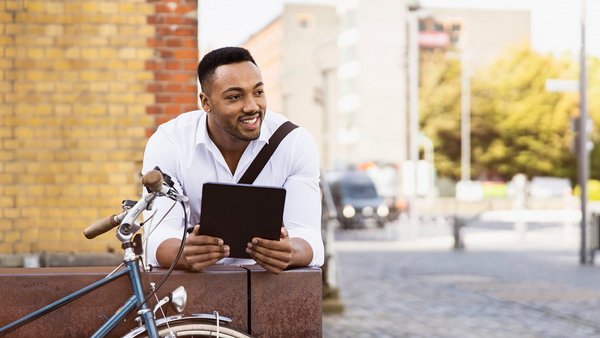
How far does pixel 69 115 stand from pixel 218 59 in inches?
145

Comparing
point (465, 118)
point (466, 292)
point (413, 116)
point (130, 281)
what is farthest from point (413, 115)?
point (465, 118)

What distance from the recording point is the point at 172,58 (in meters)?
7.20

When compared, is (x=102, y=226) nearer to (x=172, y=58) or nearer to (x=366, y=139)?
(x=172, y=58)

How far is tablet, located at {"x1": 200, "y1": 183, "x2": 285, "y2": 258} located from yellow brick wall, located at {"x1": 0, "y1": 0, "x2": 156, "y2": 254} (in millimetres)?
3677

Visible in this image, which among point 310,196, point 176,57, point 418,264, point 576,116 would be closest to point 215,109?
point 310,196

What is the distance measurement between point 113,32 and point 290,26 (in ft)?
298

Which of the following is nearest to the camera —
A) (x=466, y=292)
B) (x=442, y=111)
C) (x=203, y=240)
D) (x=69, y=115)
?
(x=203, y=240)

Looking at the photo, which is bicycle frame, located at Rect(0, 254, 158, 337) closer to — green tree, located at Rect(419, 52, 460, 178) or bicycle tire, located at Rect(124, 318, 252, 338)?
bicycle tire, located at Rect(124, 318, 252, 338)

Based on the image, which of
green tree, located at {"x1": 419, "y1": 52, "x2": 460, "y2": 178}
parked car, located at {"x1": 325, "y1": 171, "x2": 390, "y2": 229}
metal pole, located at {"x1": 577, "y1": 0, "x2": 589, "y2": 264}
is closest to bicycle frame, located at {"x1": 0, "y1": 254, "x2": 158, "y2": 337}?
metal pole, located at {"x1": 577, "y1": 0, "x2": 589, "y2": 264}

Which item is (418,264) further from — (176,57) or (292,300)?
(292,300)

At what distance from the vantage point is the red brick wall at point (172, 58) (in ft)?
23.6

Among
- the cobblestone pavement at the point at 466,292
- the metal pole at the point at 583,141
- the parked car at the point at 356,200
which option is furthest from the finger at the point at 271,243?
the parked car at the point at 356,200

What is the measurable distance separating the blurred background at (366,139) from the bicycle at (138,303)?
12.1 ft

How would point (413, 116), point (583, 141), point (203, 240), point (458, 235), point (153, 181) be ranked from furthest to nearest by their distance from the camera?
point (413, 116) < point (458, 235) < point (583, 141) < point (203, 240) < point (153, 181)
